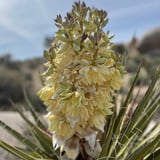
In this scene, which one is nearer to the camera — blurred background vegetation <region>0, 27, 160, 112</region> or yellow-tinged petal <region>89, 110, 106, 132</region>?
yellow-tinged petal <region>89, 110, 106, 132</region>

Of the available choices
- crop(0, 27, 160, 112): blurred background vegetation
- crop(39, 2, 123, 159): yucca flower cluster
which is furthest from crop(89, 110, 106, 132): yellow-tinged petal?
crop(0, 27, 160, 112): blurred background vegetation

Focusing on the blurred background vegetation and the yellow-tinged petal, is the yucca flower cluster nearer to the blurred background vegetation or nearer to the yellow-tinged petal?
the yellow-tinged petal

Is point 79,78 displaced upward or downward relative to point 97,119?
upward

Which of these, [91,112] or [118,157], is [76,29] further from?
[118,157]

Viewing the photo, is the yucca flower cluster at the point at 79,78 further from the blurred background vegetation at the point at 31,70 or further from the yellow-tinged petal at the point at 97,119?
the blurred background vegetation at the point at 31,70

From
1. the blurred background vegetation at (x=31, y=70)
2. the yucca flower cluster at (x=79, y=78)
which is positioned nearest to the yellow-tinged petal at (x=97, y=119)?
the yucca flower cluster at (x=79, y=78)

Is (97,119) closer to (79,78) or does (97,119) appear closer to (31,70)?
(79,78)

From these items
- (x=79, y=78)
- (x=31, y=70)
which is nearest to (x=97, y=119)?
(x=79, y=78)
